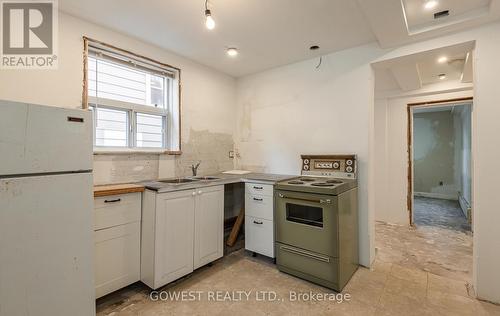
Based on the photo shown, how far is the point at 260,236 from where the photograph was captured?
2.62 metres

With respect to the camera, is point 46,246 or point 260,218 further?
point 260,218

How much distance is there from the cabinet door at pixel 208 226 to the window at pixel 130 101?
0.83 meters

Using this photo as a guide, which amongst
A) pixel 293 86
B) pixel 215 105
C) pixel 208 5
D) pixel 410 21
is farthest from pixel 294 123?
pixel 208 5

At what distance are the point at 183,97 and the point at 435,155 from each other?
694 centimetres

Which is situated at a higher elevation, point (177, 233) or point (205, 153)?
point (205, 153)

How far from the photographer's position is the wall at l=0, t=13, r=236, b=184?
1879mm

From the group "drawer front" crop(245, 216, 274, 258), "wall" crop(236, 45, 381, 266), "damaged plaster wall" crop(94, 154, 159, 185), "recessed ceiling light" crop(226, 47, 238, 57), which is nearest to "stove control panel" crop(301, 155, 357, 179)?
"wall" crop(236, 45, 381, 266)

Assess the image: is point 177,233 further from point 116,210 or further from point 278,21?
point 278,21

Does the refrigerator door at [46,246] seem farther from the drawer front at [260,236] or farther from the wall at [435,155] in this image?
the wall at [435,155]

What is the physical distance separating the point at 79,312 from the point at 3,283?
0.47 metres

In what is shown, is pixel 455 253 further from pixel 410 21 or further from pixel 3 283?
pixel 3 283

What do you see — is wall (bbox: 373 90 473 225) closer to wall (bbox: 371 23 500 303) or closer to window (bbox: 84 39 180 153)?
wall (bbox: 371 23 500 303)

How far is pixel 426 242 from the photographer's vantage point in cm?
316

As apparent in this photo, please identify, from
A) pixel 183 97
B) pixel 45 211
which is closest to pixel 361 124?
pixel 183 97
